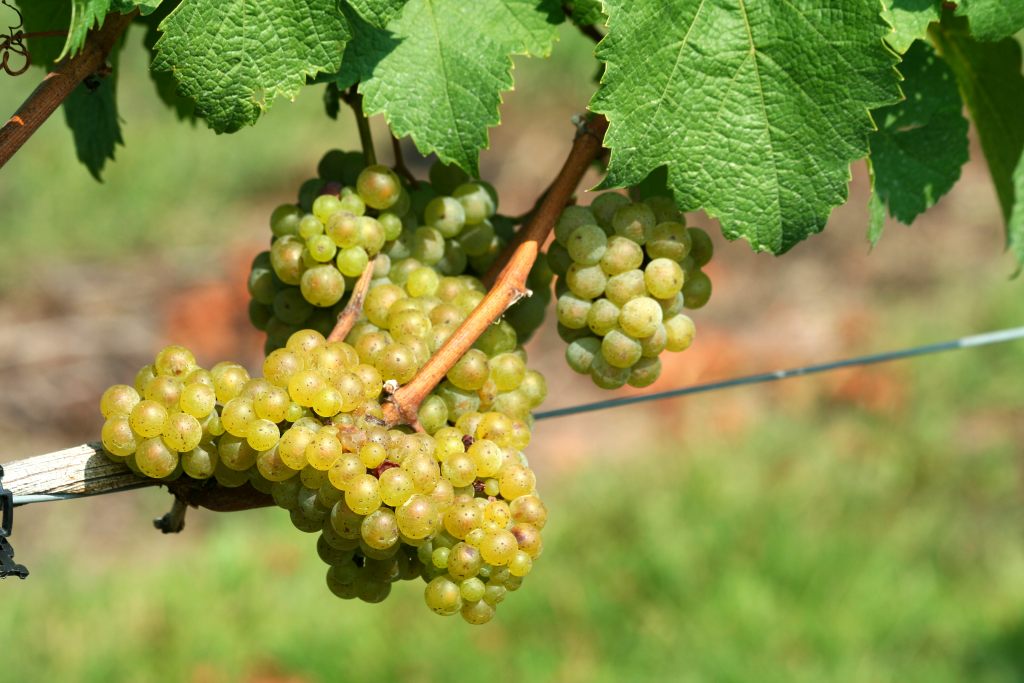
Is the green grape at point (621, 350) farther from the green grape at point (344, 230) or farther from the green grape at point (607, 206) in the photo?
the green grape at point (344, 230)

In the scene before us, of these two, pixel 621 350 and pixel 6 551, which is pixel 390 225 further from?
pixel 6 551

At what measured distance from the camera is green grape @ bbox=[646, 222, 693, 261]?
94 centimetres

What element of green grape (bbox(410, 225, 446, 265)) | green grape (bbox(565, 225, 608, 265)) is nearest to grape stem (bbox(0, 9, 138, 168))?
green grape (bbox(410, 225, 446, 265))

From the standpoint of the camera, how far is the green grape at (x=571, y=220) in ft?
3.10

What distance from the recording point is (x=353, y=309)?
3.12 feet

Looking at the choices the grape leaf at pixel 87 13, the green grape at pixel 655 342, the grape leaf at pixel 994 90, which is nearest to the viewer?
the grape leaf at pixel 87 13

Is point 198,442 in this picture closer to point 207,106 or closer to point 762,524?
point 207,106

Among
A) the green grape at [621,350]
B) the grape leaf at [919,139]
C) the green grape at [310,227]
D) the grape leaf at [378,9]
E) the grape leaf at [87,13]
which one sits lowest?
the green grape at [621,350]

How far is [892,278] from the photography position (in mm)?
4875

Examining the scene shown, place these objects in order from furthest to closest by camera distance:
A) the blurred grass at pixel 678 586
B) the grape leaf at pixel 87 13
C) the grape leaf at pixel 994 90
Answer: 1. the blurred grass at pixel 678 586
2. the grape leaf at pixel 994 90
3. the grape leaf at pixel 87 13

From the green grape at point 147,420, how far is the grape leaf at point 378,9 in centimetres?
32

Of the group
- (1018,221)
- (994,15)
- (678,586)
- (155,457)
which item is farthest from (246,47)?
(678,586)

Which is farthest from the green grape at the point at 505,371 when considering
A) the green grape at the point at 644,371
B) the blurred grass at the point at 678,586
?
the blurred grass at the point at 678,586

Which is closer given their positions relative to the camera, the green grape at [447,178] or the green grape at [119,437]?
the green grape at [119,437]
